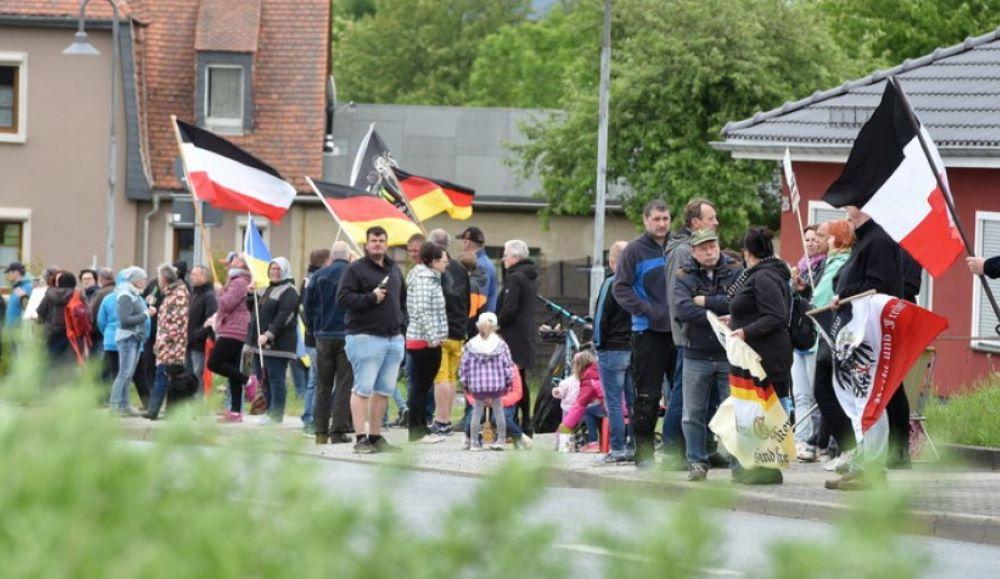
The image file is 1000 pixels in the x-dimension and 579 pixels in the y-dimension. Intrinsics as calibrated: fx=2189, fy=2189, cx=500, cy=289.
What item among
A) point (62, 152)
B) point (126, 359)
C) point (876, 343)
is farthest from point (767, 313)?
point (62, 152)

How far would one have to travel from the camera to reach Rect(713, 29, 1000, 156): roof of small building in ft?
72.9

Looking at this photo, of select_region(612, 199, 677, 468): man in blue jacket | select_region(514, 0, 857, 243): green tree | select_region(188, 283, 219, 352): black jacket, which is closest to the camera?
select_region(612, 199, 677, 468): man in blue jacket

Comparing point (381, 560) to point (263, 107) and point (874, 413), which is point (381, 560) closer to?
point (874, 413)

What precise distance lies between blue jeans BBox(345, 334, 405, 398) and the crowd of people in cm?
1

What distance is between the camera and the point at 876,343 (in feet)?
42.8

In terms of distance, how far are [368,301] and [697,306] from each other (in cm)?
349

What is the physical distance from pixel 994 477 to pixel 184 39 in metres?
30.0

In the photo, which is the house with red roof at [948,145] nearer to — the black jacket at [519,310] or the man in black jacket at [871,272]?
the black jacket at [519,310]

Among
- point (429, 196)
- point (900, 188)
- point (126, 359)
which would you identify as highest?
point (429, 196)

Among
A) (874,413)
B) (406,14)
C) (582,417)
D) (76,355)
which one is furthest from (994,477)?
(406,14)

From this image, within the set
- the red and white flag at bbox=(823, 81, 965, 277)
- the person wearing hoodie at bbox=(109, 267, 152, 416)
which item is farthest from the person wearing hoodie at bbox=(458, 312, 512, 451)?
the person wearing hoodie at bbox=(109, 267, 152, 416)

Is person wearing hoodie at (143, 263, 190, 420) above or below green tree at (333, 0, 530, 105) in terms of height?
below

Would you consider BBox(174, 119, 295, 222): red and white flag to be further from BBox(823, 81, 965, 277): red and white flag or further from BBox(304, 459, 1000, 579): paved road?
BBox(304, 459, 1000, 579): paved road

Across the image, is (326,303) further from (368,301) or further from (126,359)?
(126,359)
